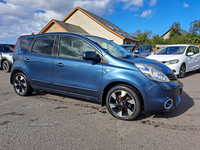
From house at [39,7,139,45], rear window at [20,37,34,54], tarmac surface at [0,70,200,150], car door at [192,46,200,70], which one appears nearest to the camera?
tarmac surface at [0,70,200,150]

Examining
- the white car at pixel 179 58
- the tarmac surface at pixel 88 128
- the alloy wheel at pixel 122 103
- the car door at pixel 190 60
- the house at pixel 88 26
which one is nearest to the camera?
the tarmac surface at pixel 88 128

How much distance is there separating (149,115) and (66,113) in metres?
1.74

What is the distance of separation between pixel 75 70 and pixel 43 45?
1.29m

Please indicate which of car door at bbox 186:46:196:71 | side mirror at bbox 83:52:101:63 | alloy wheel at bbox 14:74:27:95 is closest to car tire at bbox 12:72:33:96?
alloy wheel at bbox 14:74:27:95

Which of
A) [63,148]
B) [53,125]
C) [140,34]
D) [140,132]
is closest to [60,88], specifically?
[53,125]

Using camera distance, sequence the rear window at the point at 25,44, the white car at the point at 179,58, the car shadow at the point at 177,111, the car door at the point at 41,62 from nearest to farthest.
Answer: the car shadow at the point at 177,111
the car door at the point at 41,62
the rear window at the point at 25,44
the white car at the point at 179,58

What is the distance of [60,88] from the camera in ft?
12.5

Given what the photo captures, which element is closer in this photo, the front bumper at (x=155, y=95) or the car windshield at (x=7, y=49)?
the front bumper at (x=155, y=95)

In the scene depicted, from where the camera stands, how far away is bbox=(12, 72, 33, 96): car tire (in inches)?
175

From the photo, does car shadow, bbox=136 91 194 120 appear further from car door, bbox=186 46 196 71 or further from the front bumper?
car door, bbox=186 46 196 71

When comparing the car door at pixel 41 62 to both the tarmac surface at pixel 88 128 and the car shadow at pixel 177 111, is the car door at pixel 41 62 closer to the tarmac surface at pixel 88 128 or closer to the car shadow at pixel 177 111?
the tarmac surface at pixel 88 128

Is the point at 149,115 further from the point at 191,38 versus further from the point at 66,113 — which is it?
the point at 191,38

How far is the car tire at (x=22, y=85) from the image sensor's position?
175 inches

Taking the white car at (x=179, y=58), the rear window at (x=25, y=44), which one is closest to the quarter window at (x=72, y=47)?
the rear window at (x=25, y=44)
